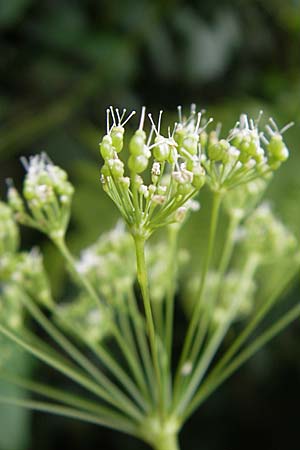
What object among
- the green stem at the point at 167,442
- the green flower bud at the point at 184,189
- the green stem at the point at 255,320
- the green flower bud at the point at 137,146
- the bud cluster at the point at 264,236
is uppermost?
the bud cluster at the point at 264,236

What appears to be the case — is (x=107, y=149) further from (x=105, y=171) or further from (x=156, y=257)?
(x=156, y=257)

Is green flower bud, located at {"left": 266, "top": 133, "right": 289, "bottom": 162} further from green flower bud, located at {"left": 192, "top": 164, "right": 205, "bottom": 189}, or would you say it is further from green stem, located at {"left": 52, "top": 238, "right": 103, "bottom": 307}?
green stem, located at {"left": 52, "top": 238, "right": 103, "bottom": 307}

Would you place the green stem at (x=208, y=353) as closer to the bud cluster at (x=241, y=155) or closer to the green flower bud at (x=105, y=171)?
the bud cluster at (x=241, y=155)

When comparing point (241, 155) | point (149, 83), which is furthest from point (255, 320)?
point (149, 83)

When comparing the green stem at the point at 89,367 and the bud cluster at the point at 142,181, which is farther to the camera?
the green stem at the point at 89,367

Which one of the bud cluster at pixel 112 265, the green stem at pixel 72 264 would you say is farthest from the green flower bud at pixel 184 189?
the bud cluster at pixel 112 265

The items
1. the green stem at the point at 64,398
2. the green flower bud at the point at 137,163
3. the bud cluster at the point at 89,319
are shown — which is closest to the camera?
the green flower bud at the point at 137,163

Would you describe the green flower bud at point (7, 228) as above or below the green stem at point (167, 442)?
above

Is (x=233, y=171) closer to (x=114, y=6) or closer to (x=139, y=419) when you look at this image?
(x=139, y=419)

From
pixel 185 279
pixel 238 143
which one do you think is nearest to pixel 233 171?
pixel 238 143
